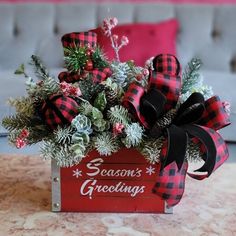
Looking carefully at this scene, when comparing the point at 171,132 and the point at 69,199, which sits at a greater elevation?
the point at 171,132

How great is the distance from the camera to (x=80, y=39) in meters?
0.84

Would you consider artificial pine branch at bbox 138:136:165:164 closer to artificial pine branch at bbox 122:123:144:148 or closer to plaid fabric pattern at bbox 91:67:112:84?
artificial pine branch at bbox 122:123:144:148

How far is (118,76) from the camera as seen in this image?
817 mm

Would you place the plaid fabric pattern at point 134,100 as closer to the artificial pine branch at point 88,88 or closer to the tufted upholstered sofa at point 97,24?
the artificial pine branch at point 88,88

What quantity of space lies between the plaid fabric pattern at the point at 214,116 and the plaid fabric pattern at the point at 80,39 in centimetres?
25

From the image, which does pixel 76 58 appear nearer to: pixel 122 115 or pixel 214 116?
pixel 122 115

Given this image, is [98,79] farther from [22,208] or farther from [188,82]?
[22,208]

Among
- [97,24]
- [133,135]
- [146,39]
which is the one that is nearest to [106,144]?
[133,135]

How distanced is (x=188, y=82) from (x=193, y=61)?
42 mm

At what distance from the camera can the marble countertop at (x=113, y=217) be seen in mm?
794

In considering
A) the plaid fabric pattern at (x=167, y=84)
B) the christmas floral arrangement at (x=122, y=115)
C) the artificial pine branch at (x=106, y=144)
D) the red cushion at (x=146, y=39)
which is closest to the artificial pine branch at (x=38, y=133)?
the christmas floral arrangement at (x=122, y=115)

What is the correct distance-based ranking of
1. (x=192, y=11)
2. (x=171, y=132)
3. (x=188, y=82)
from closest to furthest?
(x=171, y=132)
(x=188, y=82)
(x=192, y=11)

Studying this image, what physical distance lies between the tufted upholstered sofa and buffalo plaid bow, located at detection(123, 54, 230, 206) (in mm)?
1447

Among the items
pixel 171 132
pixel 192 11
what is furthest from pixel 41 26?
pixel 171 132
